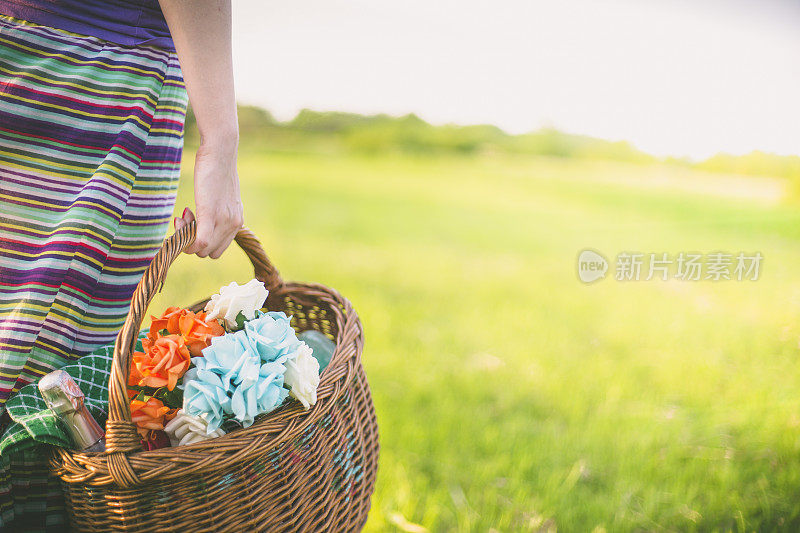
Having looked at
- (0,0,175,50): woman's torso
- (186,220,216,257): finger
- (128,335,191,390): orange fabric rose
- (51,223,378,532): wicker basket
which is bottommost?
(51,223,378,532): wicker basket

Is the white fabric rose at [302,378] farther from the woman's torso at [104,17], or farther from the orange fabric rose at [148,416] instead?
the woman's torso at [104,17]

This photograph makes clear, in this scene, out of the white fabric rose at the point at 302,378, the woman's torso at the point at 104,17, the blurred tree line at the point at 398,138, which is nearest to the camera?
→ the white fabric rose at the point at 302,378

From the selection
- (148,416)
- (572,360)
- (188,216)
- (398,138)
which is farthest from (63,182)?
(398,138)

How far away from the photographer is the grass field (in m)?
1.87

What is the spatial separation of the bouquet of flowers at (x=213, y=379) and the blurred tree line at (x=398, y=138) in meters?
5.58

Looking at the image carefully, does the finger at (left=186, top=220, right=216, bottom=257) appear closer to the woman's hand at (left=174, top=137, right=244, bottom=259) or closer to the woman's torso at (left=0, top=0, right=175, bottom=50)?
the woman's hand at (left=174, top=137, right=244, bottom=259)

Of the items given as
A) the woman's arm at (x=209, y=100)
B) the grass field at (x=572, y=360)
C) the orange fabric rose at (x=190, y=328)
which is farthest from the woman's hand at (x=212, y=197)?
the grass field at (x=572, y=360)

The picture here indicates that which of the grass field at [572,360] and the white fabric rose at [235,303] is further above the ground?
the white fabric rose at [235,303]

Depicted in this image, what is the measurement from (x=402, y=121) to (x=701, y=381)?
6288 mm

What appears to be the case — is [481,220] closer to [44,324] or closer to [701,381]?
[701,381]

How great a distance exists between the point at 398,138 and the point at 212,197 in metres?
7.64

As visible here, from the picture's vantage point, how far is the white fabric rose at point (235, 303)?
119cm

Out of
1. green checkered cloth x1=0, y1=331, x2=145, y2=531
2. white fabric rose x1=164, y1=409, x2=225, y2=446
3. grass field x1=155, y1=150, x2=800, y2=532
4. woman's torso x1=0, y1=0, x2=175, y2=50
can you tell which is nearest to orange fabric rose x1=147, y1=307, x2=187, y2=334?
green checkered cloth x1=0, y1=331, x2=145, y2=531

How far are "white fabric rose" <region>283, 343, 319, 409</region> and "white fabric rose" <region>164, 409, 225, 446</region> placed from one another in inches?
5.7
